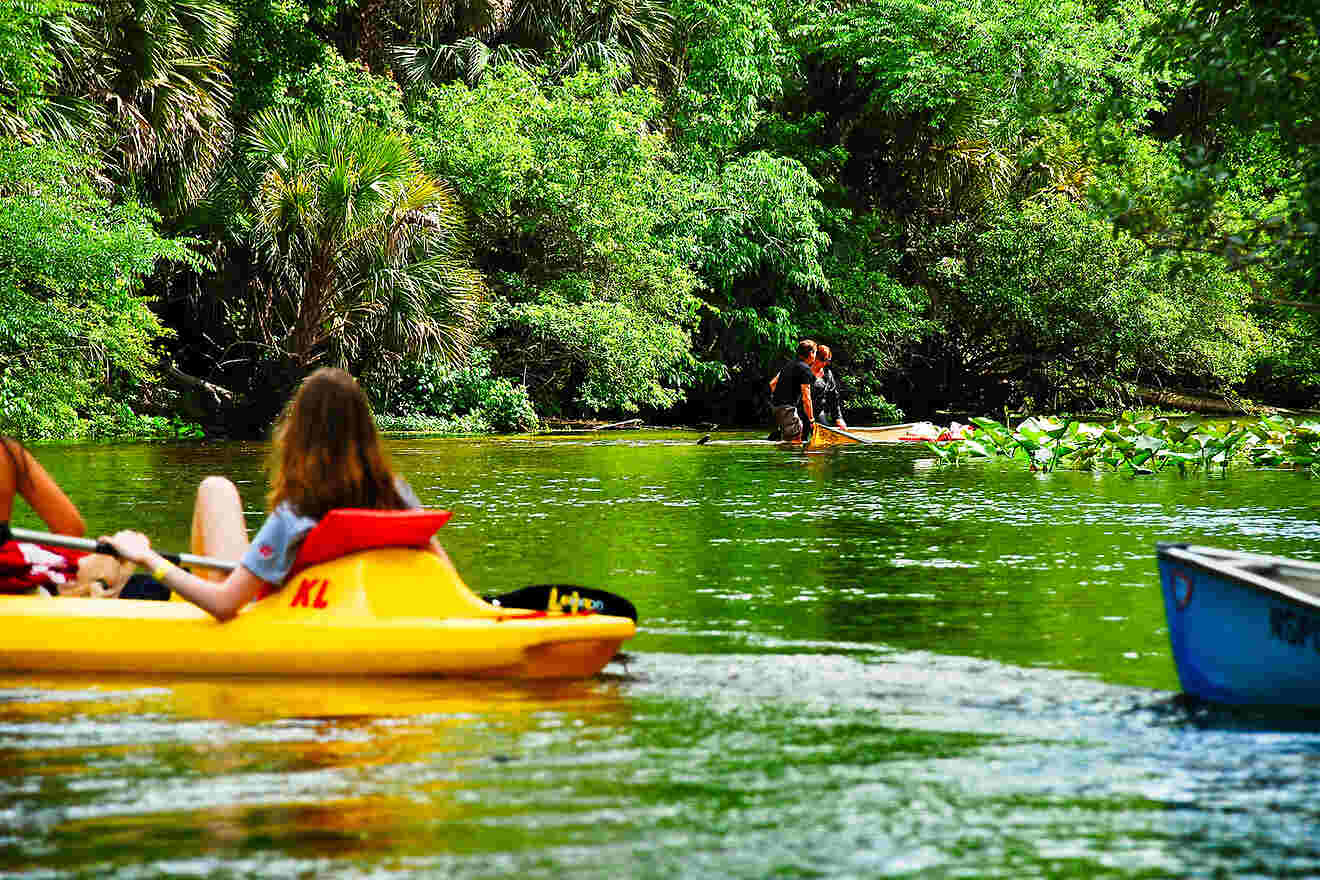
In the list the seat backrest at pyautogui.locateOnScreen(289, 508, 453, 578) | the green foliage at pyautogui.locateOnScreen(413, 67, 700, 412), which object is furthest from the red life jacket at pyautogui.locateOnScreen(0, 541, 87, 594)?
the green foliage at pyautogui.locateOnScreen(413, 67, 700, 412)

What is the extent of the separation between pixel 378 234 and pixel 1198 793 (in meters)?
23.0

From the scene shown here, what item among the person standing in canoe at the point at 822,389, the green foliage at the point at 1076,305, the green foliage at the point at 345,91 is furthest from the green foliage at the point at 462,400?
the green foliage at the point at 1076,305

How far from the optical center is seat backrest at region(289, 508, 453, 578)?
21.1ft

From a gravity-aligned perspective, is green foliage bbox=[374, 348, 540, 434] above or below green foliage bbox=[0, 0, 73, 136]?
below

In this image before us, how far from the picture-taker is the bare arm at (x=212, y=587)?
6.55 m

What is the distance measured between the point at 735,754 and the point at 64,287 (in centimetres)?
1922

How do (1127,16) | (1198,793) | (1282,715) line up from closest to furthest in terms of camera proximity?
(1198,793)
(1282,715)
(1127,16)

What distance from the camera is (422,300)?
89.9 ft

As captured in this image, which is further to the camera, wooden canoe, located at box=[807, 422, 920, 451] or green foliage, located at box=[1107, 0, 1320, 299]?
wooden canoe, located at box=[807, 422, 920, 451]

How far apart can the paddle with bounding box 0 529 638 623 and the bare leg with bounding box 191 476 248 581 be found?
91 millimetres

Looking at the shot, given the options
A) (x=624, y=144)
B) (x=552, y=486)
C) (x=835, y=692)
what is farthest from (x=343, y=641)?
(x=624, y=144)

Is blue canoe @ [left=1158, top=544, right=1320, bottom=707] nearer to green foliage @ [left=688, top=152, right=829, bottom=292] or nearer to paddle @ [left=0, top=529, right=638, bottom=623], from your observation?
paddle @ [left=0, top=529, right=638, bottom=623]

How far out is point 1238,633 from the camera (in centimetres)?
584

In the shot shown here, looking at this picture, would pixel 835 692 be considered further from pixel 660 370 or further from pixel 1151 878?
pixel 660 370
